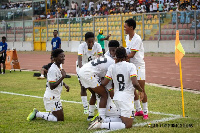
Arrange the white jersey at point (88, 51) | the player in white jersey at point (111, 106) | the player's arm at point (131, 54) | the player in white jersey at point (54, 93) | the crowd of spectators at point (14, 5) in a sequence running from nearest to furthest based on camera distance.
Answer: the player in white jersey at point (111, 106), the player in white jersey at point (54, 93), the player's arm at point (131, 54), the white jersey at point (88, 51), the crowd of spectators at point (14, 5)

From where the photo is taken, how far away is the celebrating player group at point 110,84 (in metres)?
7.36

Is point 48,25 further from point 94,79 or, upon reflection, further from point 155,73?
point 94,79

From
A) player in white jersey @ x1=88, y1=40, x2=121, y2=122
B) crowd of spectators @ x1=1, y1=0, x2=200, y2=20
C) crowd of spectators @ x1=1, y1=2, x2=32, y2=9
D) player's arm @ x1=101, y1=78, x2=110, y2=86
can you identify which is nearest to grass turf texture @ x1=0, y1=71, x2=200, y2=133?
player in white jersey @ x1=88, y1=40, x2=121, y2=122

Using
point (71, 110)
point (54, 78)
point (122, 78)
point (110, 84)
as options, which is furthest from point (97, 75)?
point (71, 110)

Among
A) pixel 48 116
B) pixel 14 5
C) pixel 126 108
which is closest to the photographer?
pixel 126 108

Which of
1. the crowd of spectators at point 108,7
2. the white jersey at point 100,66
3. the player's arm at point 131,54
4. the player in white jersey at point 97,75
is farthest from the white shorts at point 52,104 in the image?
the crowd of spectators at point 108,7

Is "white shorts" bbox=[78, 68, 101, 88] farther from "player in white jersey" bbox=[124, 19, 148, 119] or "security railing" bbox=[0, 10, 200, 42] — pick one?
"security railing" bbox=[0, 10, 200, 42]

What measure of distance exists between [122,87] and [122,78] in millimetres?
184

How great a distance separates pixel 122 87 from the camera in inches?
292

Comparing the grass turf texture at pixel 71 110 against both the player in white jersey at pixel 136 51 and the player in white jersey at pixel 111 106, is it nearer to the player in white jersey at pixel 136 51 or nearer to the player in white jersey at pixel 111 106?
the player in white jersey at pixel 111 106

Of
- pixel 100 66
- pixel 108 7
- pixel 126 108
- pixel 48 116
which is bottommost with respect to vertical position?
pixel 48 116

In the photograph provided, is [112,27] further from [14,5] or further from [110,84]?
[110,84]

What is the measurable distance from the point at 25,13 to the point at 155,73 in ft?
108

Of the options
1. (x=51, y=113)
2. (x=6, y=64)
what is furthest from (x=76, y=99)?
(x=6, y=64)
